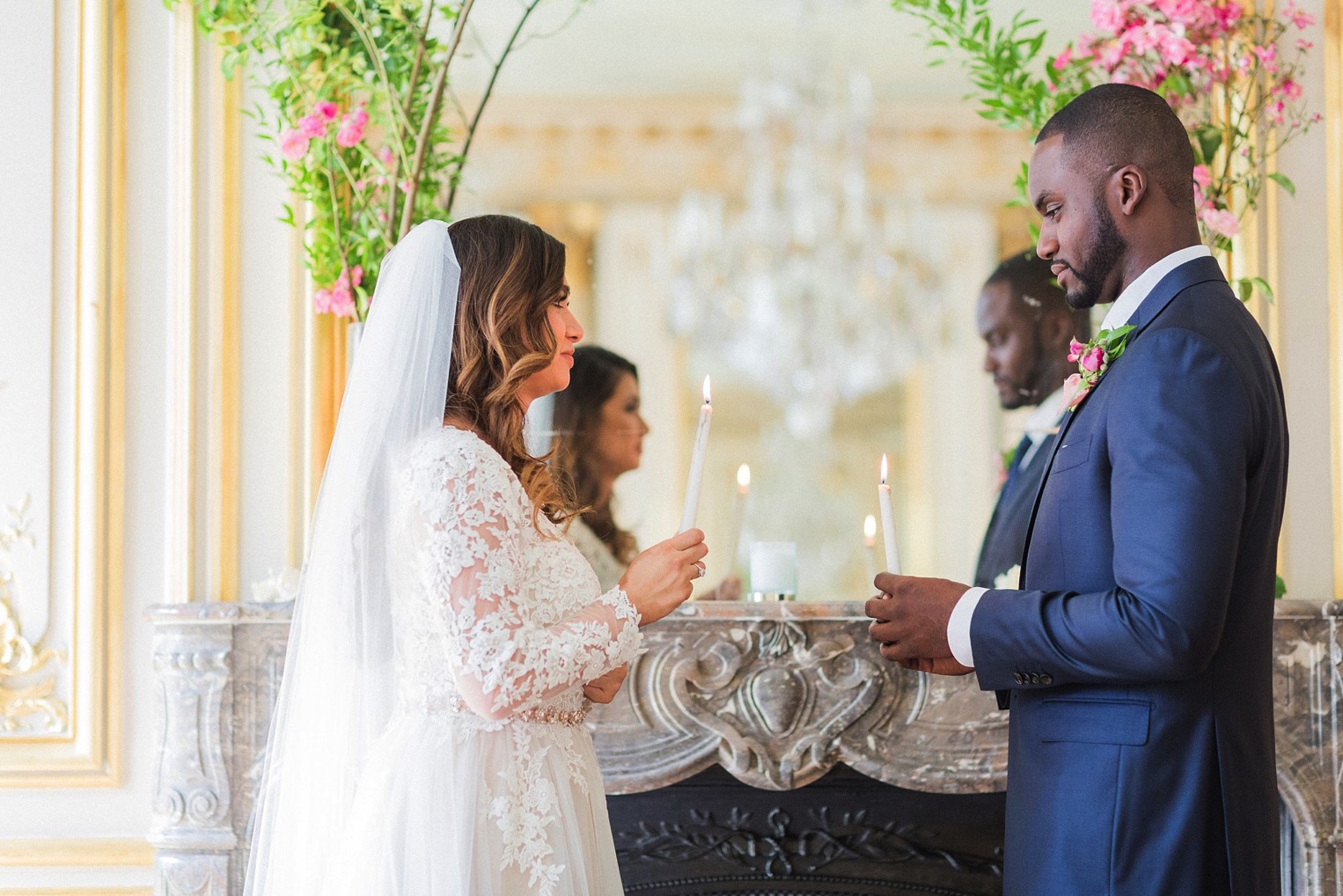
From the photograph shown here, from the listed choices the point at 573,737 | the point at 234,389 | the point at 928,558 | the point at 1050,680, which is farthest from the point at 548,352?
the point at 928,558

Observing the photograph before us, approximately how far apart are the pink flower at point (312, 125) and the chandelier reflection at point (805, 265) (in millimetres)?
1066

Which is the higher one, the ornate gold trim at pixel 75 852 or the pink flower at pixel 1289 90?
the pink flower at pixel 1289 90

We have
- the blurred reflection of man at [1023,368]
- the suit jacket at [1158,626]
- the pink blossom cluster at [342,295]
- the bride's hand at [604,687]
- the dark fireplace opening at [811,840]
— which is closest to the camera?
the suit jacket at [1158,626]

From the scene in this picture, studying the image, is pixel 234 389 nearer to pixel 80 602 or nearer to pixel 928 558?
pixel 80 602

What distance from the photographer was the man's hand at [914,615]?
1.81m

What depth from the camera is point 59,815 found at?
282 centimetres

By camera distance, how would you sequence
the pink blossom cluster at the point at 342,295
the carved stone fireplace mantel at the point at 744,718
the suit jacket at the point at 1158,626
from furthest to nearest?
the pink blossom cluster at the point at 342,295 → the carved stone fireplace mantel at the point at 744,718 → the suit jacket at the point at 1158,626

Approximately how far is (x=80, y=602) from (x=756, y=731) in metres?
1.62

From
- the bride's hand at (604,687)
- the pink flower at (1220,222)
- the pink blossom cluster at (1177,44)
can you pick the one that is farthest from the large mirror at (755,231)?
the bride's hand at (604,687)

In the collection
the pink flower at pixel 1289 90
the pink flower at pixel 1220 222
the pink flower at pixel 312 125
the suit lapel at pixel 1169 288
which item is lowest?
the suit lapel at pixel 1169 288

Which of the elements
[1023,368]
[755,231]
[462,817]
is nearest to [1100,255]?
[462,817]

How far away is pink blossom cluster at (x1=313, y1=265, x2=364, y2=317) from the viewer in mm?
2725

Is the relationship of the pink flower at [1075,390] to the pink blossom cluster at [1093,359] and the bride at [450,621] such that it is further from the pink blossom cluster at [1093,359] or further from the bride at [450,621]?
the bride at [450,621]

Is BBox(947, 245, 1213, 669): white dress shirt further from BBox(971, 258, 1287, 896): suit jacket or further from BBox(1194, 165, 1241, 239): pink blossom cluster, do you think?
BBox(1194, 165, 1241, 239): pink blossom cluster
